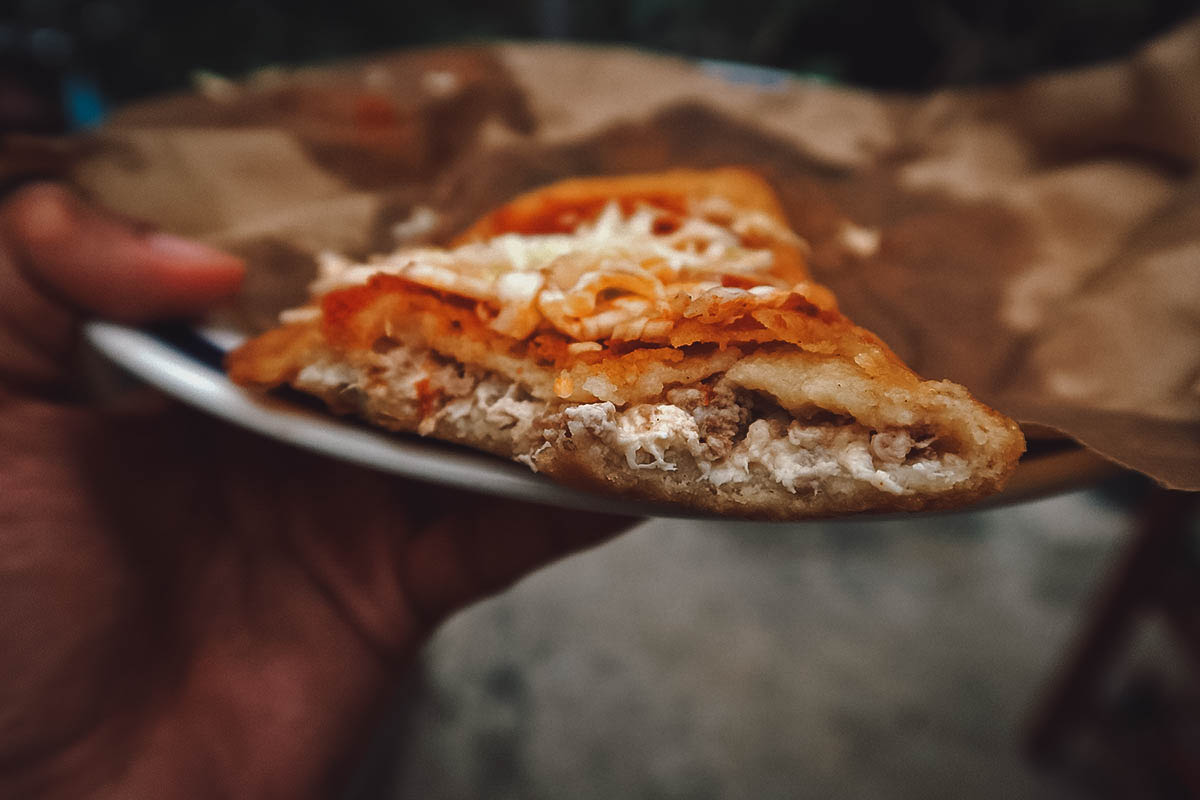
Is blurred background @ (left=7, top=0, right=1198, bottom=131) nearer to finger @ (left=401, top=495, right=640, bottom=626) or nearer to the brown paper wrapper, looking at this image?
the brown paper wrapper

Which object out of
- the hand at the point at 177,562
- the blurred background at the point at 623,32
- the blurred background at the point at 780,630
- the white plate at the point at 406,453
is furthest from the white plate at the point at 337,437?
the blurred background at the point at 623,32

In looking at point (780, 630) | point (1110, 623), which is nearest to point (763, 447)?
point (1110, 623)

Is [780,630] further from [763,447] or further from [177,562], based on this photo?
[763,447]

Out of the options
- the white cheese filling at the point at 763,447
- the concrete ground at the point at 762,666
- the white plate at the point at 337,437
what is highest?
the white cheese filling at the point at 763,447

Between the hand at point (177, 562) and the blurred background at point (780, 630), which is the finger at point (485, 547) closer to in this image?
the hand at point (177, 562)

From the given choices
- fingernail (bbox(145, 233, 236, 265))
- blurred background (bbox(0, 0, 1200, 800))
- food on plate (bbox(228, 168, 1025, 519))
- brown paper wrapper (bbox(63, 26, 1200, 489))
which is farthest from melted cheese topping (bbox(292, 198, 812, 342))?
blurred background (bbox(0, 0, 1200, 800))

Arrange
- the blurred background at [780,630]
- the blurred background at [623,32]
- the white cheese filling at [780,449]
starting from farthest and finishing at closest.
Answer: the blurred background at [623,32]
the blurred background at [780,630]
the white cheese filling at [780,449]
